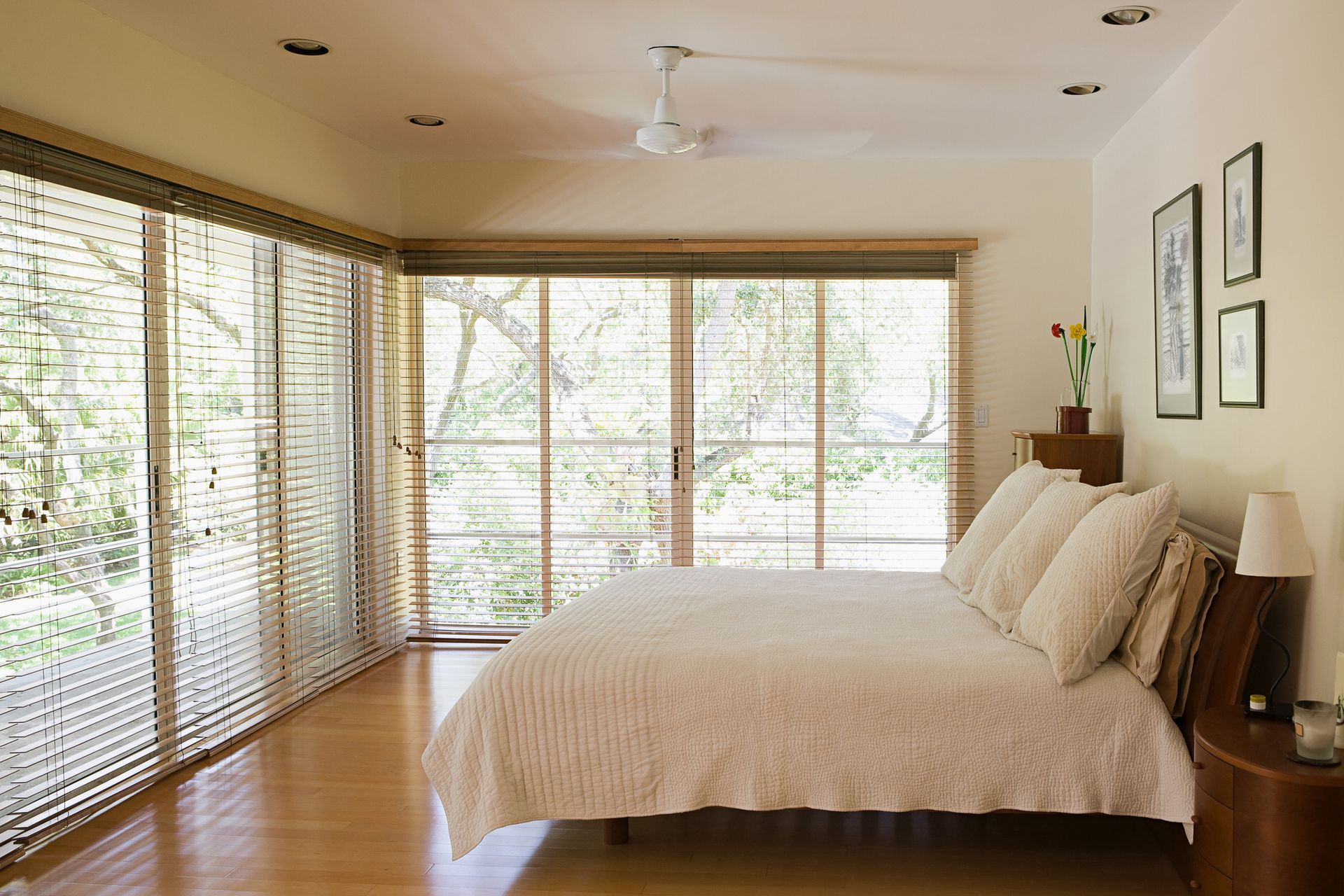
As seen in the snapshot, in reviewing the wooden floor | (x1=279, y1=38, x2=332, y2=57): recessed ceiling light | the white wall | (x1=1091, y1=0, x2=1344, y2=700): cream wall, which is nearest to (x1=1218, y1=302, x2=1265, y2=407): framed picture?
(x1=1091, y1=0, x2=1344, y2=700): cream wall

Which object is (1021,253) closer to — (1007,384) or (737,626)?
(1007,384)

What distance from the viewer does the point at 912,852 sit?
2803 millimetres

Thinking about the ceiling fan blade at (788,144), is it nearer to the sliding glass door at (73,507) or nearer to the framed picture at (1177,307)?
the framed picture at (1177,307)

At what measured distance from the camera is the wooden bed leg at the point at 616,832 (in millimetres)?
2842

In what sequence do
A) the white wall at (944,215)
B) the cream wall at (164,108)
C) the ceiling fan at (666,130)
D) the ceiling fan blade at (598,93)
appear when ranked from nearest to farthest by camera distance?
the cream wall at (164,108), the ceiling fan at (666,130), the ceiling fan blade at (598,93), the white wall at (944,215)

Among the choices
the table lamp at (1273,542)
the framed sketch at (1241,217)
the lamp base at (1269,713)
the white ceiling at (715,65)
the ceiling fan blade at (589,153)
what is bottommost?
the lamp base at (1269,713)

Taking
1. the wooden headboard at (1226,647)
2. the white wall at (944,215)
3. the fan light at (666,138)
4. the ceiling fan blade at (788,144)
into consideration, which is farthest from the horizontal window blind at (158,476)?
the wooden headboard at (1226,647)

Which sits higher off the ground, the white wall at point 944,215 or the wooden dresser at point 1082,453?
the white wall at point 944,215

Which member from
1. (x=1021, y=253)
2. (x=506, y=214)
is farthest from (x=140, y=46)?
(x=1021, y=253)

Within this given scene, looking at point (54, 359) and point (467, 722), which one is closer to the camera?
point (467, 722)

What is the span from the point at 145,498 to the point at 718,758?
2.16m

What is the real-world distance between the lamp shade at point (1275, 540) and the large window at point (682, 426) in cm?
273

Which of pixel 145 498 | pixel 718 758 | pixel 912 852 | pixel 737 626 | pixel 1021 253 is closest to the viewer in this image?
pixel 718 758

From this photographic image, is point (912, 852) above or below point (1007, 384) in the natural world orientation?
below
